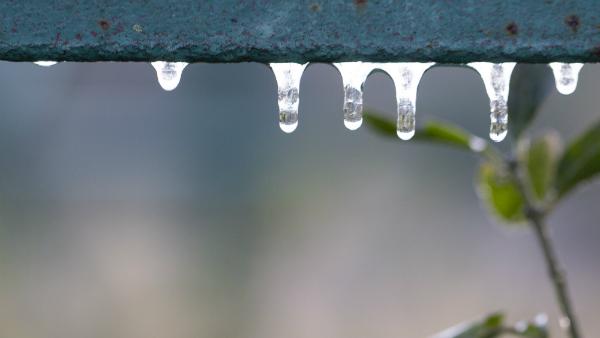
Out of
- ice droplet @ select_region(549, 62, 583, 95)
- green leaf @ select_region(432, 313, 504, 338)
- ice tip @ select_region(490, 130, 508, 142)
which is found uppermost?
ice droplet @ select_region(549, 62, 583, 95)

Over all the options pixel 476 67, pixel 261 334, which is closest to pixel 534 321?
pixel 476 67

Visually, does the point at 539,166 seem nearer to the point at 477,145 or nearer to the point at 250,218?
the point at 477,145

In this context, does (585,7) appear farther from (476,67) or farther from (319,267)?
(319,267)

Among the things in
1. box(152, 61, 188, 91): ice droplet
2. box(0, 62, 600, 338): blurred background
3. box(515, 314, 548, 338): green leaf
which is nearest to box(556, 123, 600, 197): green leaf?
box(515, 314, 548, 338): green leaf

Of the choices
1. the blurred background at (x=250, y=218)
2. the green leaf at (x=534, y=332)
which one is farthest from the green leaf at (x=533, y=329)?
the blurred background at (x=250, y=218)

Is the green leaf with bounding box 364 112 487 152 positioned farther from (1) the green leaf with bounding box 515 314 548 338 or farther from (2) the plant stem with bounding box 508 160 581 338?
(1) the green leaf with bounding box 515 314 548 338
